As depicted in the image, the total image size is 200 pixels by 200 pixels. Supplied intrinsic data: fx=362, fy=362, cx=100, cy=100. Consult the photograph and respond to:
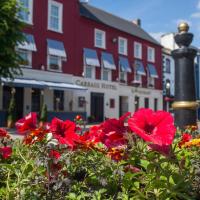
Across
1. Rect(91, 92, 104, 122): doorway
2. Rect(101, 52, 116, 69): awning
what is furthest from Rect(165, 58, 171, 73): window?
Rect(91, 92, 104, 122): doorway

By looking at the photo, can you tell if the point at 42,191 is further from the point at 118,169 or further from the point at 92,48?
the point at 92,48

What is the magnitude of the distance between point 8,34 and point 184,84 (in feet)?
34.4

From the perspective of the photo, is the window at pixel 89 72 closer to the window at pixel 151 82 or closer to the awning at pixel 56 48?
the awning at pixel 56 48

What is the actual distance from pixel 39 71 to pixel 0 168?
72.7 ft

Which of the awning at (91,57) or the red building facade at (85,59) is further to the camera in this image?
the awning at (91,57)

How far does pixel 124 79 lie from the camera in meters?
32.1

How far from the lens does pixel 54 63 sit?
25.3m

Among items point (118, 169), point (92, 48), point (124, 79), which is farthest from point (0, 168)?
point (124, 79)

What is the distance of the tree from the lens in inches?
566

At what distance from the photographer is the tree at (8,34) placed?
47.2 feet

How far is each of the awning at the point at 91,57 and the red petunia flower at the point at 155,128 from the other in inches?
1031

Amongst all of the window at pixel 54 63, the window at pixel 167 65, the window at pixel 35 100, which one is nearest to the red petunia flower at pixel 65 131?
the window at pixel 35 100

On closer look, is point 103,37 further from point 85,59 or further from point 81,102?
point 81,102

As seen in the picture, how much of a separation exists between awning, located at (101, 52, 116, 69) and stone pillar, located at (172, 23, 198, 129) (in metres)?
23.0
